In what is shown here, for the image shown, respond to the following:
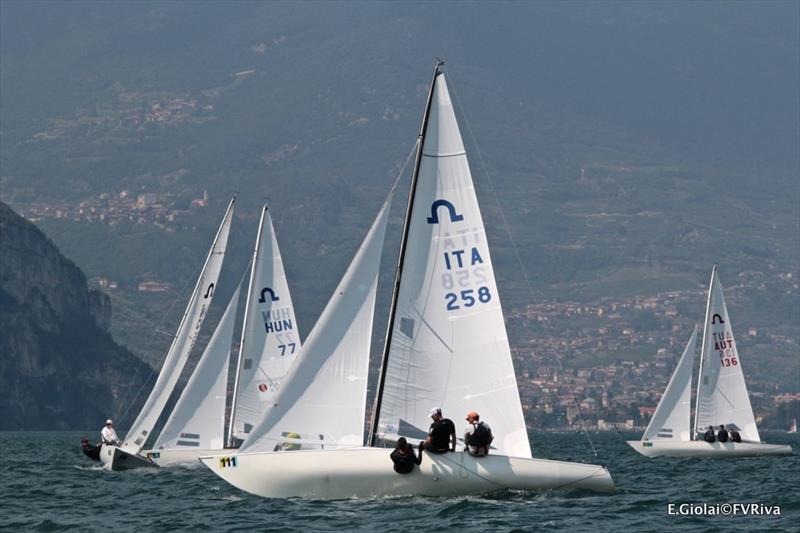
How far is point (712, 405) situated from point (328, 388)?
4576 centimetres

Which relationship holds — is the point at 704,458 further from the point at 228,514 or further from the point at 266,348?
the point at 228,514

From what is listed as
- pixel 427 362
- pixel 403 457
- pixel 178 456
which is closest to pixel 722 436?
pixel 178 456

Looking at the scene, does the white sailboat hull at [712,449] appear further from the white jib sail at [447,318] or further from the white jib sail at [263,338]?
the white jib sail at [447,318]

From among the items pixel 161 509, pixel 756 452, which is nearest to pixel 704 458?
pixel 756 452

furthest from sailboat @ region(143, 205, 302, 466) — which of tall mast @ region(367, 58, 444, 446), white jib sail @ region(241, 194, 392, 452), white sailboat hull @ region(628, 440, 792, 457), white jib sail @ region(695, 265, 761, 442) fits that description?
white jib sail @ region(695, 265, 761, 442)

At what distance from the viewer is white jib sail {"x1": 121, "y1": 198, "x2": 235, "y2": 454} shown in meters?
60.0

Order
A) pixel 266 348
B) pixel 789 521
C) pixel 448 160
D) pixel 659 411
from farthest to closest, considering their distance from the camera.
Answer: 1. pixel 659 411
2. pixel 266 348
3. pixel 448 160
4. pixel 789 521

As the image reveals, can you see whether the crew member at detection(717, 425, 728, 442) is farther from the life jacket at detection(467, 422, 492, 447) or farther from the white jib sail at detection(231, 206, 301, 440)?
the life jacket at detection(467, 422, 492, 447)

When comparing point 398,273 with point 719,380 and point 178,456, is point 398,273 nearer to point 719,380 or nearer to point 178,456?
point 178,456

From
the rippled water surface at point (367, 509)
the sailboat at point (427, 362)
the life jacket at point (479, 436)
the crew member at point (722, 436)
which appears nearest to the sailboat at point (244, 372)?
the rippled water surface at point (367, 509)

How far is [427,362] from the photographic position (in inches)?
1455

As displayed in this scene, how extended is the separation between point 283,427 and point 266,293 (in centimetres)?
2255

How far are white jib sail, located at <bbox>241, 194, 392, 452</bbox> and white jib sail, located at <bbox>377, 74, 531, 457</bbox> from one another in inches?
36.2

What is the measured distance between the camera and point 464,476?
3597 centimetres
